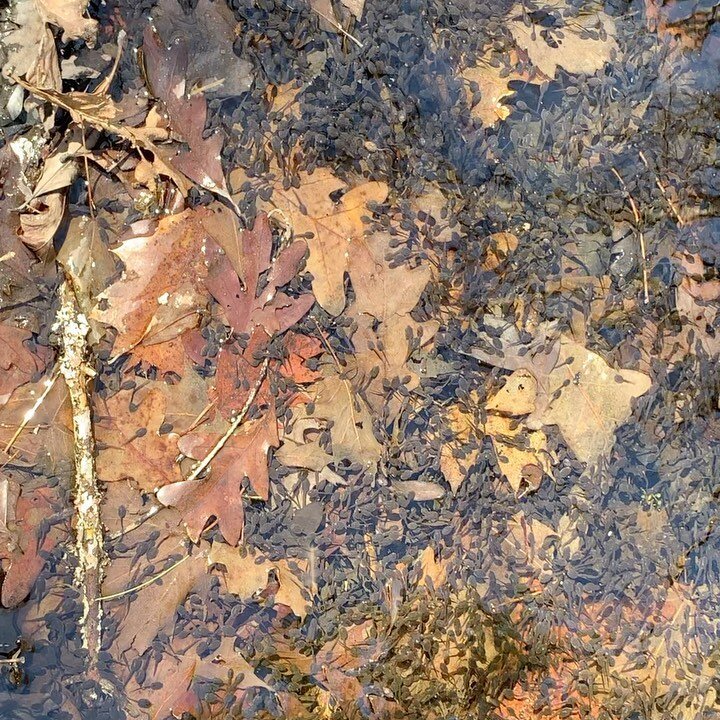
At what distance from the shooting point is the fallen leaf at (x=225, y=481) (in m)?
1.95

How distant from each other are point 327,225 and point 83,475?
38.6 inches

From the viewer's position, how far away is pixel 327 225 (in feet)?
6.37

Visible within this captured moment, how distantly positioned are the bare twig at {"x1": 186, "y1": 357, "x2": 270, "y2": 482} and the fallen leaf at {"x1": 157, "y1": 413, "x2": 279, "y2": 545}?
0.03 feet

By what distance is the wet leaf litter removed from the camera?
190cm

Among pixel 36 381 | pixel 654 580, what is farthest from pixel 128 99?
pixel 654 580

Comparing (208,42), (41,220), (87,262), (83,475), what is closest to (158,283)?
(87,262)

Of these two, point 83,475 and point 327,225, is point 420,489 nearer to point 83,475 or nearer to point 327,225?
point 327,225

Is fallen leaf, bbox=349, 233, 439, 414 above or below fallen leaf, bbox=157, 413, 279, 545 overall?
above

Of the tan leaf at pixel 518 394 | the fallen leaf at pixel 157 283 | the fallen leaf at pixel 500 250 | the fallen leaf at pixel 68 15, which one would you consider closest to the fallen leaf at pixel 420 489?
the tan leaf at pixel 518 394

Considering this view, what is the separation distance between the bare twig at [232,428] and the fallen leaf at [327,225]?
0.86 feet

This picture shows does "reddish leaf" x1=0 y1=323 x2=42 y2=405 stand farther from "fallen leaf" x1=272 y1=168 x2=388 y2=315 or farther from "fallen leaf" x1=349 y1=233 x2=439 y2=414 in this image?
"fallen leaf" x1=349 y1=233 x2=439 y2=414

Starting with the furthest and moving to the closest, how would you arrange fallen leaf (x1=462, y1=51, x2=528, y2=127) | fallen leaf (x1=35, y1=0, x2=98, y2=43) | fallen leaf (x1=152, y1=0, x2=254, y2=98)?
fallen leaf (x1=462, y1=51, x2=528, y2=127) < fallen leaf (x1=152, y1=0, x2=254, y2=98) < fallen leaf (x1=35, y1=0, x2=98, y2=43)

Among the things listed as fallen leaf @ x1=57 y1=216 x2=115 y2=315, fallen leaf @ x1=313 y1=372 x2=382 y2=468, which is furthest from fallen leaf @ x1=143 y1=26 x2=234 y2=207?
fallen leaf @ x1=313 y1=372 x2=382 y2=468

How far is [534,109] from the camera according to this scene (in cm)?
204
